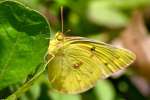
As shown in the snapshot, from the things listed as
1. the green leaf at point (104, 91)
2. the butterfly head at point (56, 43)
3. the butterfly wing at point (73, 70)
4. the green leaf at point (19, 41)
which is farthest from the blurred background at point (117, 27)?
the green leaf at point (19, 41)

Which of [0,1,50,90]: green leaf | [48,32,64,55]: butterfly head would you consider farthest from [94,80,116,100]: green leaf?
→ [0,1,50,90]: green leaf

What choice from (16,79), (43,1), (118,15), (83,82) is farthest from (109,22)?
(16,79)

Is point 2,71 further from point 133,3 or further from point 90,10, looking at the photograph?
point 133,3

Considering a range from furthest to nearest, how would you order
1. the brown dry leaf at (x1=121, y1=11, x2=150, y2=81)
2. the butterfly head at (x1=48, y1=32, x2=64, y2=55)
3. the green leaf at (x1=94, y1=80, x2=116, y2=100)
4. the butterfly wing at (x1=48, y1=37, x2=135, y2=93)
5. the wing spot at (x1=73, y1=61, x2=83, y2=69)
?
1. the brown dry leaf at (x1=121, y1=11, x2=150, y2=81)
2. the green leaf at (x1=94, y1=80, x2=116, y2=100)
3. the wing spot at (x1=73, y1=61, x2=83, y2=69)
4. the butterfly wing at (x1=48, y1=37, x2=135, y2=93)
5. the butterfly head at (x1=48, y1=32, x2=64, y2=55)

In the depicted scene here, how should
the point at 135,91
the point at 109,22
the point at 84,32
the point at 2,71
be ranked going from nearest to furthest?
the point at 2,71 → the point at 135,91 → the point at 84,32 → the point at 109,22

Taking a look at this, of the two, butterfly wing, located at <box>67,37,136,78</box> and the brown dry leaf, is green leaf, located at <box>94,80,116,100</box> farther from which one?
the brown dry leaf

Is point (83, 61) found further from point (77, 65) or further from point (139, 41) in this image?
point (139, 41)
